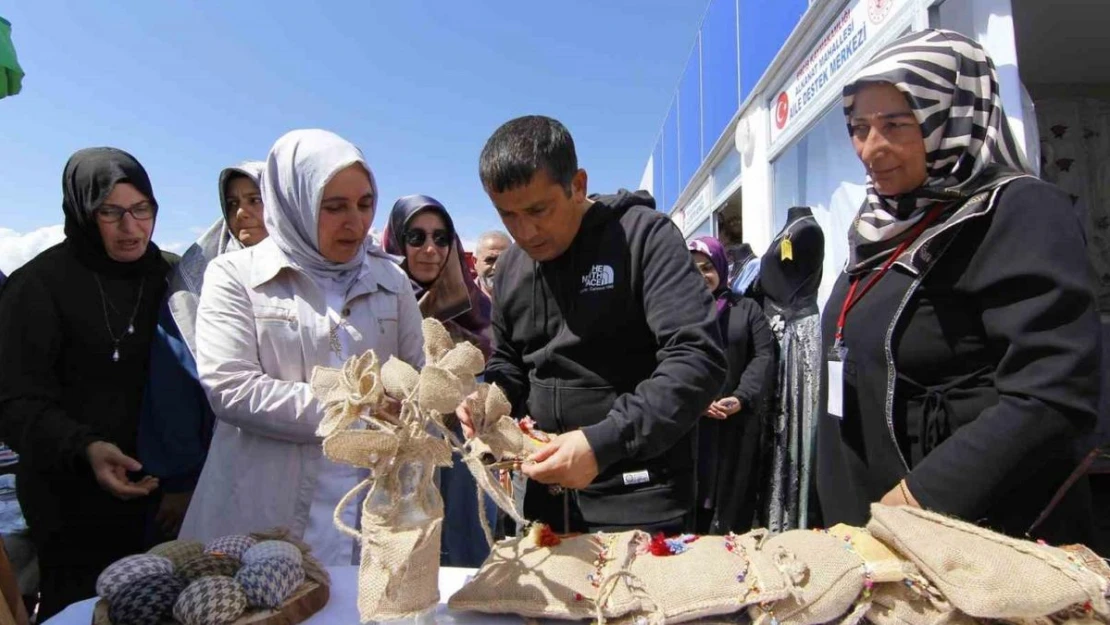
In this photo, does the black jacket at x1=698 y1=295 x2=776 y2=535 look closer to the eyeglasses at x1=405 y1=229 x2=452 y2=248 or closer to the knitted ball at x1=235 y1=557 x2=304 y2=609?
the eyeglasses at x1=405 y1=229 x2=452 y2=248

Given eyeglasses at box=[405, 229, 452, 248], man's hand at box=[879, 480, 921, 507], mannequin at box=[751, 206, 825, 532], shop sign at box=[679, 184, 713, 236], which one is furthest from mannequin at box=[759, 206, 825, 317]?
shop sign at box=[679, 184, 713, 236]

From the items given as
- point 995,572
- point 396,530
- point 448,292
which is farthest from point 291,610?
point 448,292

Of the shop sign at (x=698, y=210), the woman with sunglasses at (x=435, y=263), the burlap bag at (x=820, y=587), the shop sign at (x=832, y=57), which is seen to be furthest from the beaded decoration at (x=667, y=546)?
the shop sign at (x=698, y=210)

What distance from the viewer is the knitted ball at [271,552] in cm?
101

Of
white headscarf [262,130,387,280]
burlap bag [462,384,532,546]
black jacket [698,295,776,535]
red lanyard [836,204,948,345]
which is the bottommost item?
black jacket [698,295,776,535]

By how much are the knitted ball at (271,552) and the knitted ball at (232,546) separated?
0.14 ft

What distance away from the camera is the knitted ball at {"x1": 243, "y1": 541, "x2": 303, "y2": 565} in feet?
3.32

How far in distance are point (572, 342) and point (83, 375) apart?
5.19ft

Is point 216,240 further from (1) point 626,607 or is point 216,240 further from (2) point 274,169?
(1) point 626,607

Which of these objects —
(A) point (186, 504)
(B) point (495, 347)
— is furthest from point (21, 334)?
(B) point (495, 347)

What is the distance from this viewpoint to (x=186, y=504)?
6.53ft

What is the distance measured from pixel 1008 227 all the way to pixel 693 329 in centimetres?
58

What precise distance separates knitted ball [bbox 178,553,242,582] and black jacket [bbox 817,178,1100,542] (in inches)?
46.7

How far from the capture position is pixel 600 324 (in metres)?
1.42
